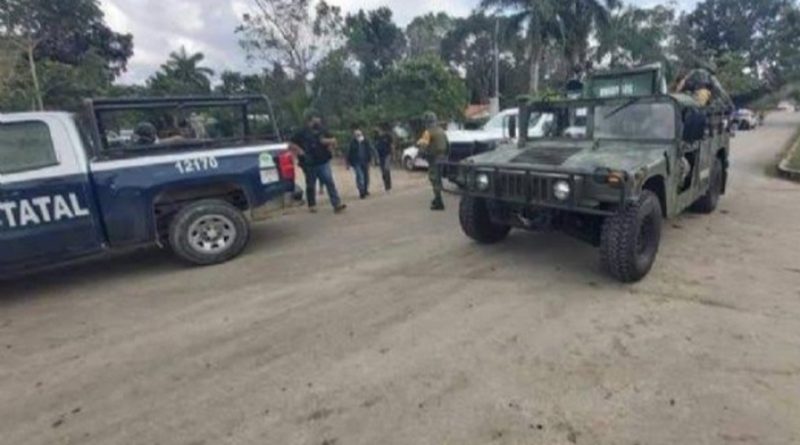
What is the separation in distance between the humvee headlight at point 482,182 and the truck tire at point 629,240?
3.92 ft

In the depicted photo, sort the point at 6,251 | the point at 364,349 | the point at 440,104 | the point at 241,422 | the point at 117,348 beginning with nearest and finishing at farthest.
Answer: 1. the point at 241,422
2. the point at 364,349
3. the point at 117,348
4. the point at 6,251
5. the point at 440,104

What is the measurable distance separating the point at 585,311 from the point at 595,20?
91.9ft

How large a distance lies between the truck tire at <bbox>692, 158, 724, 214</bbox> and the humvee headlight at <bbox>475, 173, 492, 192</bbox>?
388cm

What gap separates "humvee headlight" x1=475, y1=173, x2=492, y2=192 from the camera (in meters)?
5.70

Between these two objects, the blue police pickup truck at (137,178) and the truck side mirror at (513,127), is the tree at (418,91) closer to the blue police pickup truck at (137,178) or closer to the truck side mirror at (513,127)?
the truck side mirror at (513,127)

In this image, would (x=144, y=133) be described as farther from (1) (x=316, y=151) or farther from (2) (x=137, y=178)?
(1) (x=316, y=151)

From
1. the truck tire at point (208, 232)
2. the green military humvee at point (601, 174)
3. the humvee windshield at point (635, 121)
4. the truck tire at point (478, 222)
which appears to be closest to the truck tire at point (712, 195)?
the green military humvee at point (601, 174)

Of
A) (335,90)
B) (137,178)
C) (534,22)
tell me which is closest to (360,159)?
(137,178)

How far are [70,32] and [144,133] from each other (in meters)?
45.3

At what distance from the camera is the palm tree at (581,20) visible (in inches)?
1106

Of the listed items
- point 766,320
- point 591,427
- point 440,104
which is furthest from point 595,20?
point 591,427

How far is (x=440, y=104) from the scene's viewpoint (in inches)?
813

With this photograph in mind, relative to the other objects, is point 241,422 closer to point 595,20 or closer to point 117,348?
point 117,348

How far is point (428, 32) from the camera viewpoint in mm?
51312
